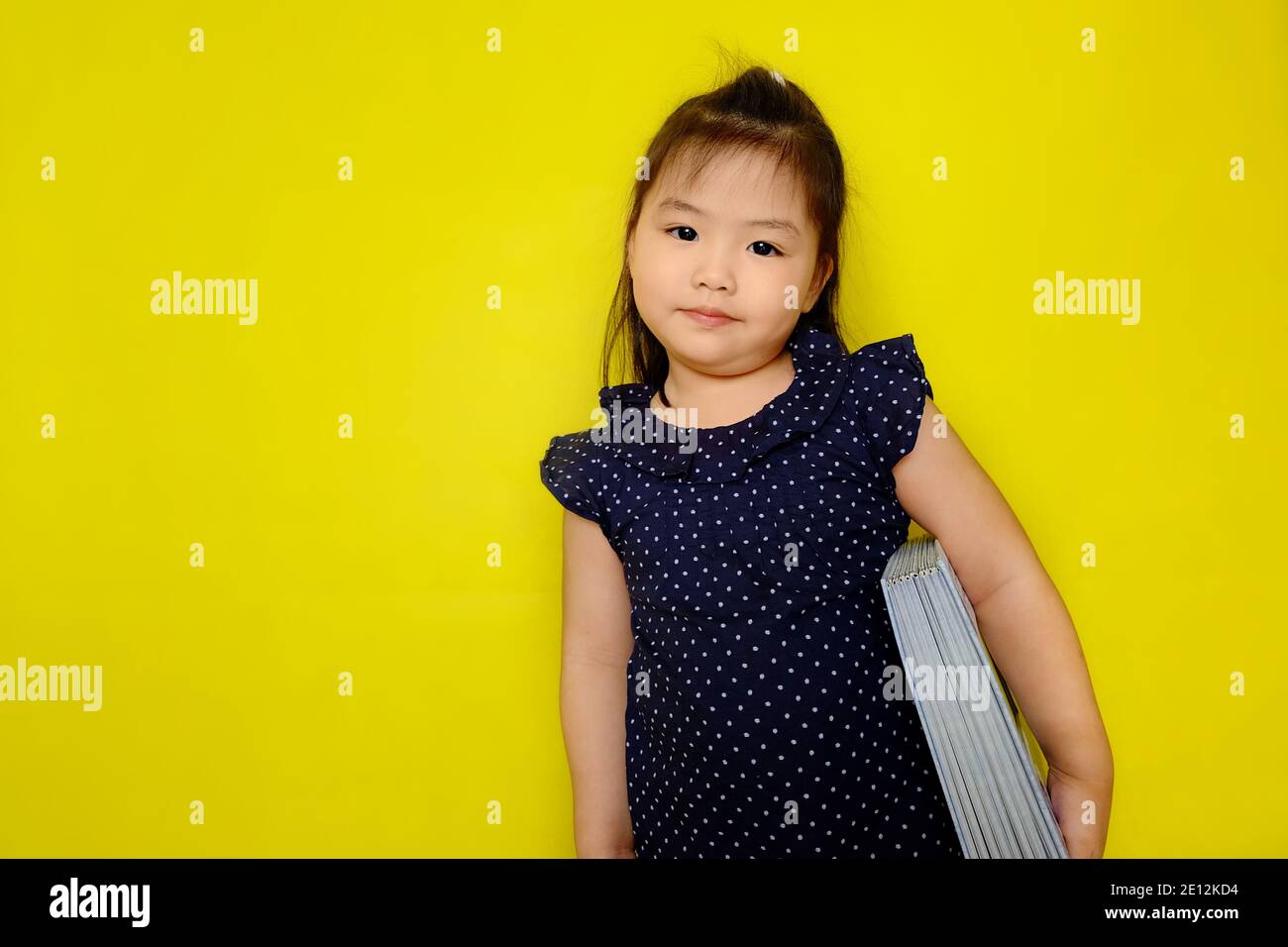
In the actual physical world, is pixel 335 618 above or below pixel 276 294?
below

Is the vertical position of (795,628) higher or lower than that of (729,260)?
lower

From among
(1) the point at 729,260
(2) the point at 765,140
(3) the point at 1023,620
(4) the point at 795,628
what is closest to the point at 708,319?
(1) the point at 729,260

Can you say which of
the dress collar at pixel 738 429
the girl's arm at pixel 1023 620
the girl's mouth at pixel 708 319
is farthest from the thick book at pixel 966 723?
the girl's mouth at pixel 708 319

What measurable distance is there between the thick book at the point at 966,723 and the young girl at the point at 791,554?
2.7 inches

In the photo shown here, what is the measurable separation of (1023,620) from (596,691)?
17.2 inches

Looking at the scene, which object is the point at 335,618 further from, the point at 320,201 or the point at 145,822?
the point at 320,201

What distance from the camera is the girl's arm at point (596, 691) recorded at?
3.87ft

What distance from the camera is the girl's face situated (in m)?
1.05

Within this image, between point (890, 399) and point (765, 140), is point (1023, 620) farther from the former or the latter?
point (765, 140)

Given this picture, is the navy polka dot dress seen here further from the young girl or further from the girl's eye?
the girl's eye

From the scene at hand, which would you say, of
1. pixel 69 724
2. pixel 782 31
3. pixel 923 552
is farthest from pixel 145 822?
pixel 782 31

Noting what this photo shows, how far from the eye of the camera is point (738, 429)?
1091 mm
